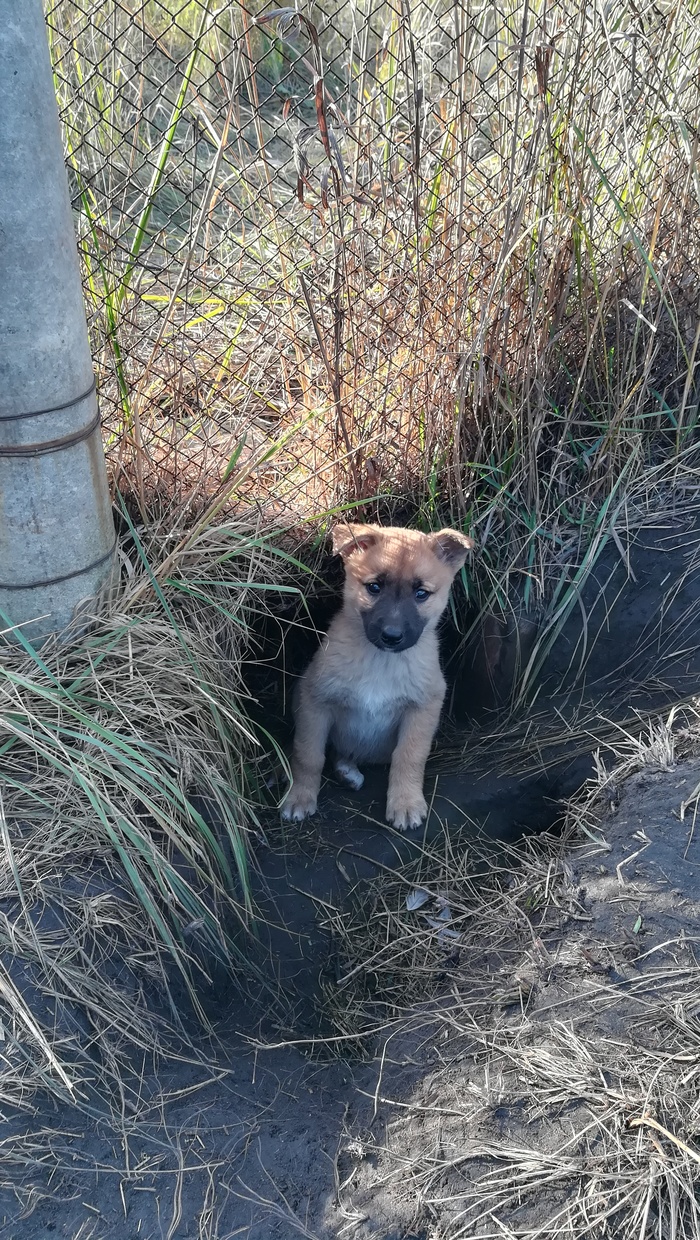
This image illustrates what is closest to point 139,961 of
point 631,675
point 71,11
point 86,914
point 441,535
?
point 86,914

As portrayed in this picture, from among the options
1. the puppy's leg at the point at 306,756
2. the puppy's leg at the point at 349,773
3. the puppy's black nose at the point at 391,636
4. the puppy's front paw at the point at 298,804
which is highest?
the puppy's black nose at the point at 391,636

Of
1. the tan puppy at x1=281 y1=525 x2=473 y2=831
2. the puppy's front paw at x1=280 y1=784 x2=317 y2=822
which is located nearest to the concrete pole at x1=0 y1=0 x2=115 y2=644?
the tan puppy at x1=281 y1=525 x2=473 y2=831

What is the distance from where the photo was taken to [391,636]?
323cm

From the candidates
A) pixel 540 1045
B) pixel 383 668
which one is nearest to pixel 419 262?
pixel 383 668

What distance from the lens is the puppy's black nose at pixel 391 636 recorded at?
3.22 m

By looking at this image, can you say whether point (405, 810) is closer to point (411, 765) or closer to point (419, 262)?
point (411, 765)

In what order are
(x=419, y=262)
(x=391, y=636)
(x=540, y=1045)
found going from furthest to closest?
(x=419, y=262) → (x=391, y=636) → (x=540, y=1045)

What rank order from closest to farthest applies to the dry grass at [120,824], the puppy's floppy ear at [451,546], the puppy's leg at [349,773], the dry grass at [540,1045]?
the dry grass at [540,1045], the dry grass at [120,824], the puppy's floppy ear at [451,546], the puppy's leg at [349,773]

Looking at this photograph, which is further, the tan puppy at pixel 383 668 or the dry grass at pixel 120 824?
the tan puppy at pixel 383 668

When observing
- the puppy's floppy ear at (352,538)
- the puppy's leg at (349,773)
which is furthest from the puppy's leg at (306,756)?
the puppy's floppy ear at (352,538)

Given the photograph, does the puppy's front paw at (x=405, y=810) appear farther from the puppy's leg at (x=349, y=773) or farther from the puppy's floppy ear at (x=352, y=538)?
the puppy's floppy ear at (x=352, y=538)

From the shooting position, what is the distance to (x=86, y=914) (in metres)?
2.50

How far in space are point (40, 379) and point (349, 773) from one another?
1.99 m

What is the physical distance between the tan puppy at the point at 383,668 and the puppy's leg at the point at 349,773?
11mm
